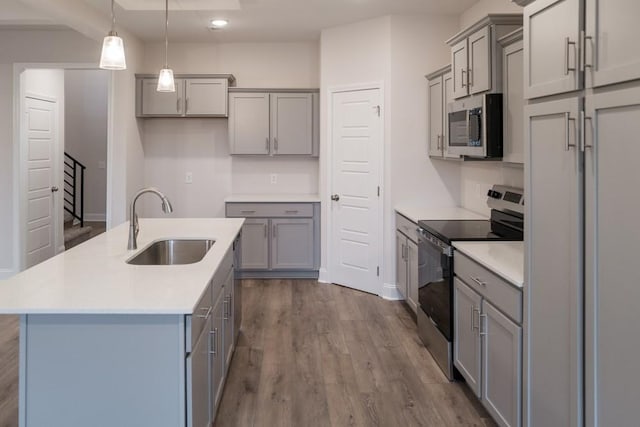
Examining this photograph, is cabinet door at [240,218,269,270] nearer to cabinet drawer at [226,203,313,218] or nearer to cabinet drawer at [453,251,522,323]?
cabinet drawer at [226,203,313,218]

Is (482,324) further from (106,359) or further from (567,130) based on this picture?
(106,359)

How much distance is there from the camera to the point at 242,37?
19.3 feet

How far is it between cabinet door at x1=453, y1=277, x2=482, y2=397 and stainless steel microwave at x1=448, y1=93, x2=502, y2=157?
0.92 meters

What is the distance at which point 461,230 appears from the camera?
11.3ft

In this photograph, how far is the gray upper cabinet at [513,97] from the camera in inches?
120

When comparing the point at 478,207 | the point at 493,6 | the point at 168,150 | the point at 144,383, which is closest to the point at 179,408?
the point at 144,383

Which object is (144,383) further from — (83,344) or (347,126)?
(347,126)

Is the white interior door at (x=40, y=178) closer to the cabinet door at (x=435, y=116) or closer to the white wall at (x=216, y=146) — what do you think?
the white wall at (x=216, y=146)

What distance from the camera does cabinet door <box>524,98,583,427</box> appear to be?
70.4 inches

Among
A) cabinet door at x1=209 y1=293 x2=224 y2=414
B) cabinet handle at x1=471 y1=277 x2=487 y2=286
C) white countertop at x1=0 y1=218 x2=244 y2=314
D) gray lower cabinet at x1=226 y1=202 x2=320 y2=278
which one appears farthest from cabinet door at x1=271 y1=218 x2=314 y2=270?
cabinet handle at x1=471 y1=277 x2=487 y2=286

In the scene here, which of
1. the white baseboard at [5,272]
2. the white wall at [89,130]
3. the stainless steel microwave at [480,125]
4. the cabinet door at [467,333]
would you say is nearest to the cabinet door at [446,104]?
the stainless steel microwave at [480,125]

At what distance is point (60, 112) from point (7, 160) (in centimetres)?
138

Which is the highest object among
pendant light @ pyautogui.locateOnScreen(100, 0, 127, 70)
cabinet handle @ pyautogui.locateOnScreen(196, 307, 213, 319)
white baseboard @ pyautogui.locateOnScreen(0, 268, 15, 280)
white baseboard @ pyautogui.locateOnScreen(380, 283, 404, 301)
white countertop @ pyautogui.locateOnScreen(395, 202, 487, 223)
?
pendant light @ pyautogui.locateOnScreen(100, 0, 127, 70)

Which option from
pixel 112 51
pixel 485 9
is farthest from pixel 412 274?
pixel 112 51
